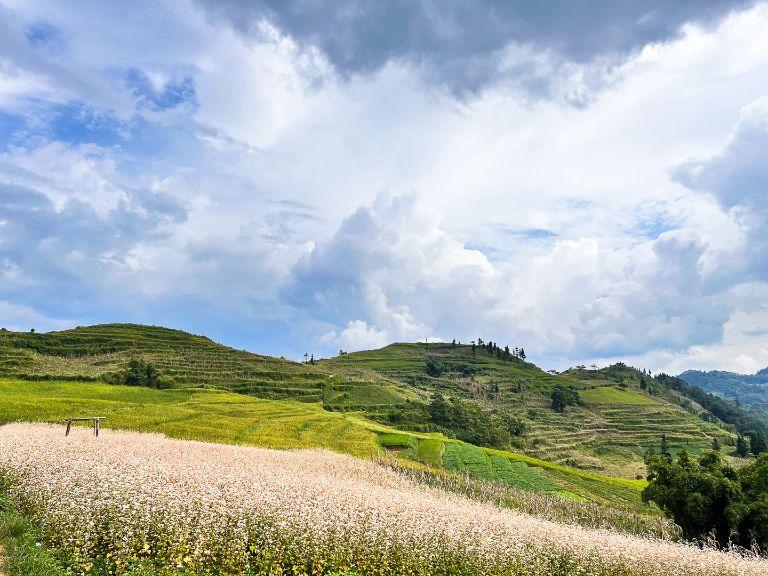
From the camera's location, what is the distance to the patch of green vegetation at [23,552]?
11.6 m

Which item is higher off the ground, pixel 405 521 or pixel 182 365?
pixel 182 365

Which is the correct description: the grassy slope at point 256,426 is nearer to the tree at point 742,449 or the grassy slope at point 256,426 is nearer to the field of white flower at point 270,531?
the field of white flower at point 270,531

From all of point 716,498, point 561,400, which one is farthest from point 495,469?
point 561,400

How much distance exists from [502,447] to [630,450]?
5434 cm

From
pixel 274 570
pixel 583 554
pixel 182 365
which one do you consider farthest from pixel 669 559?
pixel 182 365

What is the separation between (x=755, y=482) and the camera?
4022 cm

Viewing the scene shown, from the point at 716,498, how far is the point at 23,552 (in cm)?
4708

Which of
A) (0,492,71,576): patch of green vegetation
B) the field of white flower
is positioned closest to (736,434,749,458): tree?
the field of white flower

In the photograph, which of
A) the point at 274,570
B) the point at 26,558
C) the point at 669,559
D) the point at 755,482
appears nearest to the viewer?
the point at 26,558

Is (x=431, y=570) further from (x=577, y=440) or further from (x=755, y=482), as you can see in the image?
(x=577, y=440)

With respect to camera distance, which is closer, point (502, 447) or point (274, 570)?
point (274, 570)

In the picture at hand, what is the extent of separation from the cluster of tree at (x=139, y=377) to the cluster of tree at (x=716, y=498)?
9088 centimetres

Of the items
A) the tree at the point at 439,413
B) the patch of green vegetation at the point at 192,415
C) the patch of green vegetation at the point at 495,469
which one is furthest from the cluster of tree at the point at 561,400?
the patch of green vegetation at the point at 192,415

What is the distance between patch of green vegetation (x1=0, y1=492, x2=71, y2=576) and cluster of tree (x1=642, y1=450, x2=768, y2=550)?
4332 cm
